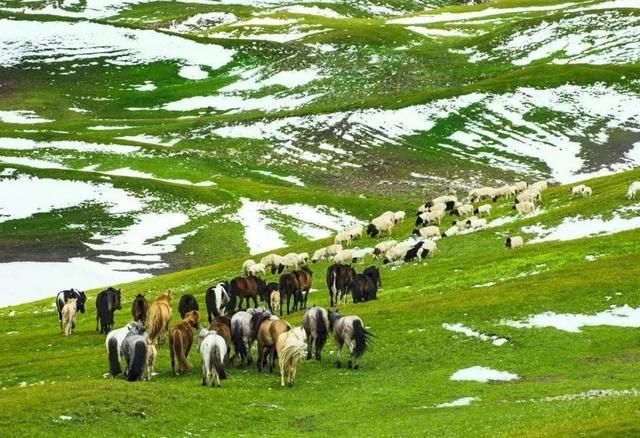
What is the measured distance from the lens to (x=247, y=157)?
141m

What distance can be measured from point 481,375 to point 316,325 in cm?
687

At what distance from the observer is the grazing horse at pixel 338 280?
46.9 m

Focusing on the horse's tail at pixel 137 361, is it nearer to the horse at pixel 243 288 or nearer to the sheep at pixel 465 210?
the horse at pixel 243 288

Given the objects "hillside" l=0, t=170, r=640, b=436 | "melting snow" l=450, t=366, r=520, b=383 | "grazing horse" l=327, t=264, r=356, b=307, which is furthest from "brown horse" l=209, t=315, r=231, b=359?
"grazing horse" l=327, t=264, r=356, b=307

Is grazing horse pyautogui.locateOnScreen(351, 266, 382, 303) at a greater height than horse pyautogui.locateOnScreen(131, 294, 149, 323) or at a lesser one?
lesser

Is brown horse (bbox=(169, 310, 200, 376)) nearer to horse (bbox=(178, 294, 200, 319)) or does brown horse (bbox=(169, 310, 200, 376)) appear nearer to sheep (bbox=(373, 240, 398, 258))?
horse (bbox=(178, 294, 200, 319))

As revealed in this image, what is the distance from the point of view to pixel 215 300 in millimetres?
42844

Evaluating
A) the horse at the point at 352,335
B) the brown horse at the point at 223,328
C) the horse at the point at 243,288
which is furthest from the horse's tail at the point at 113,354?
the horse at the point at 243,288

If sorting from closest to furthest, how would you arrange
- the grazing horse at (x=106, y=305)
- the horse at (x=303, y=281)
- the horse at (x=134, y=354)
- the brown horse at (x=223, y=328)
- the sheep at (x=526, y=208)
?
1. the horse at (x=134, y=354)
2. the brown horse at (x=223, y=328)
3. the grazing horse at (x=106, y=305)
4. the horse at (x=303, y=281)
5. the sheep at (x=526, y=208)

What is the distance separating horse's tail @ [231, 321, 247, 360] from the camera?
33.6m

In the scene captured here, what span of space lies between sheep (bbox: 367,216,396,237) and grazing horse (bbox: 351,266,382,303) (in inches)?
1005

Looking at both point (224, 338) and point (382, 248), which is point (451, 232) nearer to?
point (382, 248)

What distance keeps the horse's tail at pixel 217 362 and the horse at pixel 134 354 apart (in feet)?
7.93

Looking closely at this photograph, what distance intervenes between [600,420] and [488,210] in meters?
53.8
